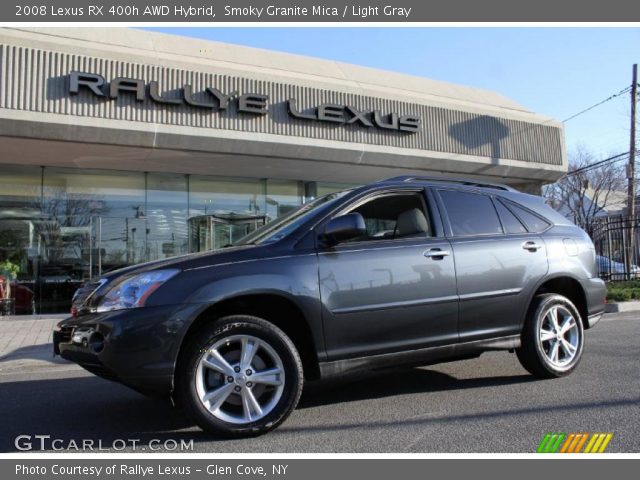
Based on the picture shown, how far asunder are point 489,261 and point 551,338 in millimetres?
1024

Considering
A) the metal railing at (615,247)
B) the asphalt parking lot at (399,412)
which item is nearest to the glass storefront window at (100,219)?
the asphalt parking lot at (399,412)

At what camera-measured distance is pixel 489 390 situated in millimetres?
4699

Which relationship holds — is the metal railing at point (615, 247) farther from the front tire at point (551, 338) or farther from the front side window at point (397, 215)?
the front side window at point (397, 215)

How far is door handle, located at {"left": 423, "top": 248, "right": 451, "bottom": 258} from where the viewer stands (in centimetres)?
436

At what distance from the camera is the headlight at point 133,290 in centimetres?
351

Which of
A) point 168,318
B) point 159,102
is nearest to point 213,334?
point 168,318

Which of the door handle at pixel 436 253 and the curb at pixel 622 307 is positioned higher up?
the door handle at pixel 436 253

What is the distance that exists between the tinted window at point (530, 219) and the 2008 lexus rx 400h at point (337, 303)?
0.01 m

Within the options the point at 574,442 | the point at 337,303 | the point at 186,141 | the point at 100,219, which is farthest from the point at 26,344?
the point at 574,442

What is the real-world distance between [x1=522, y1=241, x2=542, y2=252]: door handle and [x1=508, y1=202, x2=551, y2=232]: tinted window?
7.6 inches

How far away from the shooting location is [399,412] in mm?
4121

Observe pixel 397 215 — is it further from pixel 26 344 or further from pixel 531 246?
pixel 26 344

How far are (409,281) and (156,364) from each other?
195cm

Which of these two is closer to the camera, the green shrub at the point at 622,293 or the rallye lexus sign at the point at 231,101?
the rallye lexus sign at the point at 231,101
